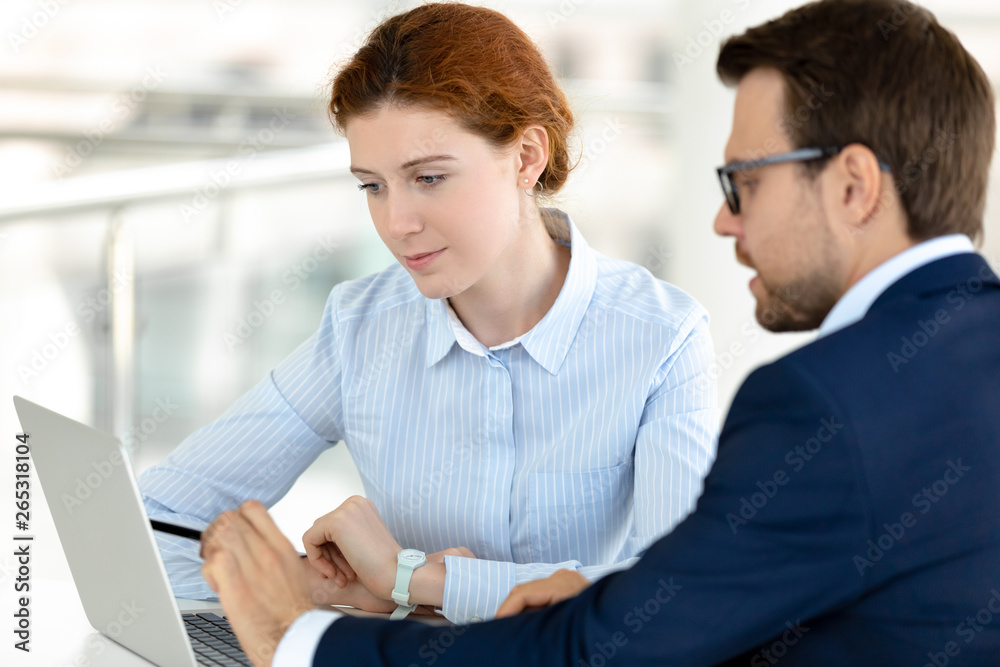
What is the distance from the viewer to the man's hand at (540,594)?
102 cm

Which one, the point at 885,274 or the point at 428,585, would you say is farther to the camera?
the point at 428,585

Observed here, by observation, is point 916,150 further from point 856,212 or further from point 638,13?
point 638,13

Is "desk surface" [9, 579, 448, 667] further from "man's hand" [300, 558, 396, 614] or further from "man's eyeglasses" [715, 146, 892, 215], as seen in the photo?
"man's eyeglasses" [715, 146, 892, 215]

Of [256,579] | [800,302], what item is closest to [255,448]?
[256,579]

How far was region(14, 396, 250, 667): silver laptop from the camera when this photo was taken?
3.13 feet

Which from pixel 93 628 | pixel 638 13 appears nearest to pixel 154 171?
pixel 638 13

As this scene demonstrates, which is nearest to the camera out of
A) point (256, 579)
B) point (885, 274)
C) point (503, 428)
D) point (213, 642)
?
point (885, 274)

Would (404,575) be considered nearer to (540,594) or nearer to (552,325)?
(540,594)

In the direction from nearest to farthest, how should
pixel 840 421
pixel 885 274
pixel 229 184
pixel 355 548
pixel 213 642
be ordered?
pixel 840 421 → pixel 885 274 → pixel 213 642 → pixel 355 548 → pixel 229 184

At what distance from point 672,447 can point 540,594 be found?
0.46 meters

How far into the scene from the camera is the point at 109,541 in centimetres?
102

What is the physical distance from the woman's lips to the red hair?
191 millimetres

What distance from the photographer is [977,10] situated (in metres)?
3.87

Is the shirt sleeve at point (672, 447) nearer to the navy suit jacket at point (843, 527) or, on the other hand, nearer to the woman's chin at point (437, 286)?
the woman's chin at point (437, 286)
